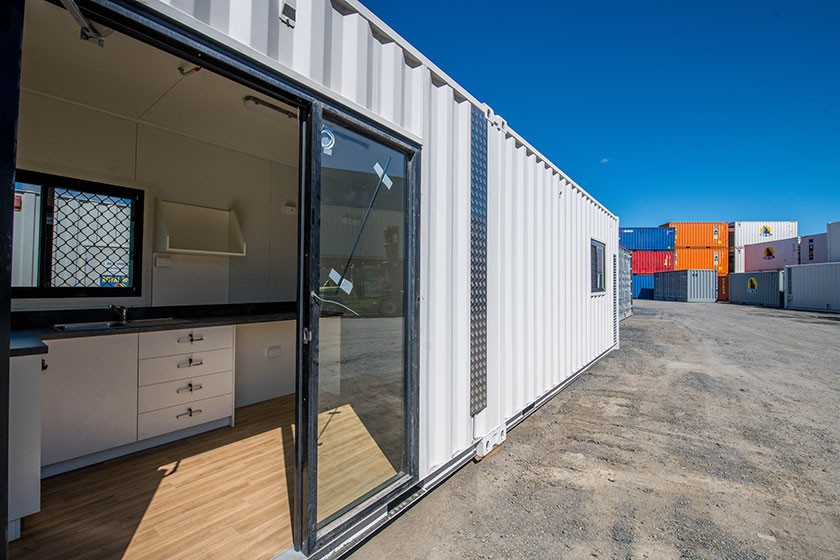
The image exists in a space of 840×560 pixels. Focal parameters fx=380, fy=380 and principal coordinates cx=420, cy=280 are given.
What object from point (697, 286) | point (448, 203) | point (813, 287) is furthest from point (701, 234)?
point (448, 203)

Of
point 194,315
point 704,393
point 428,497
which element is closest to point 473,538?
point 428,497

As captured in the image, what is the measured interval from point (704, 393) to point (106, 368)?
20.7 ft

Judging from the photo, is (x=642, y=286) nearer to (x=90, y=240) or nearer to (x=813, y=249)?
(x=813, y=249)

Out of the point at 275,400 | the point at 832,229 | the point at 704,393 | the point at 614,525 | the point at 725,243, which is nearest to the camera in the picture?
the point at 614,525

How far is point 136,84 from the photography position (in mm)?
2650

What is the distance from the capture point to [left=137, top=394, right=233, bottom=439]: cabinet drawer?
9.42 feet

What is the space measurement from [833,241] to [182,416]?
28547mm

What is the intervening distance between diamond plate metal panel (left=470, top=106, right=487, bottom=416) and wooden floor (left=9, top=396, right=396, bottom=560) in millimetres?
926

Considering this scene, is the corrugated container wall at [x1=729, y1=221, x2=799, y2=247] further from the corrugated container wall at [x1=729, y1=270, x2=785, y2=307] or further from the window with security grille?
the window with security grille

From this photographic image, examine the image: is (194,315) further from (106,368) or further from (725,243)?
(725,243)

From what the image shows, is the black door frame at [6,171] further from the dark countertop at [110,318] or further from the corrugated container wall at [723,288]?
the corrugated container wall at [723,288]

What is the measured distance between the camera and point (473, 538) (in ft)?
6.71

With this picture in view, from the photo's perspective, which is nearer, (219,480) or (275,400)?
(219,480)

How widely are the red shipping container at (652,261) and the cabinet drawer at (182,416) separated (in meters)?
34.1
